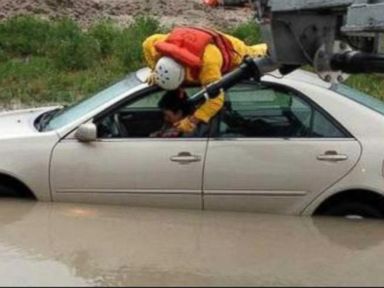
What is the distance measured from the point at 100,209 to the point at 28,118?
1189 mm

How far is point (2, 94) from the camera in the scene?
13.7 meters

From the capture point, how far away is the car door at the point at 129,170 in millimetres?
7113

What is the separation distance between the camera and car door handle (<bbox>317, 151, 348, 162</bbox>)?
7.07 meters

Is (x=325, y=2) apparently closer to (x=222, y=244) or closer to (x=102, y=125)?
(x=222, y=244)

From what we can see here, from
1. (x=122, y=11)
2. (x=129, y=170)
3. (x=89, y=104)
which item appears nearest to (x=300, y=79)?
(x=129, y=170)

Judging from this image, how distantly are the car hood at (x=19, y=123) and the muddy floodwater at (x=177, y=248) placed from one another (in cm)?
52

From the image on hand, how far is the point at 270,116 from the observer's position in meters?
7.24

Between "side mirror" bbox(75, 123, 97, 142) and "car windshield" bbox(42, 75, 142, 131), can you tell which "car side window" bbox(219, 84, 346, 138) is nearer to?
"car windshield" bbox(42, 75, 142, 131)

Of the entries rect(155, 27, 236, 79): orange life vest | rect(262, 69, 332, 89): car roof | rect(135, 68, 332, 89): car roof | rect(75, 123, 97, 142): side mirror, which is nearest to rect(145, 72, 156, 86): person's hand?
rect(135, 68, 332, 89): car roof

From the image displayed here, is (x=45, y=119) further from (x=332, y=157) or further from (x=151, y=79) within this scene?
(x=332, y=157)

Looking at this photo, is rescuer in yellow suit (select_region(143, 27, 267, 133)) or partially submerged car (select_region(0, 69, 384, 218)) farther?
partially submerged car (select_region(0, 69, 384, 218))

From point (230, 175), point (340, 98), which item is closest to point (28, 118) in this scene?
point (230, 175)

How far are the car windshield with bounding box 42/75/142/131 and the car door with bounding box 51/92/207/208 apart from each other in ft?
0.62

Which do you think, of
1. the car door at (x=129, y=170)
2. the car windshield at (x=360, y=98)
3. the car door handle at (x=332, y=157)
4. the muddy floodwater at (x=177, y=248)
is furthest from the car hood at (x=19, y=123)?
the car windshield at (x=360, y=98)
